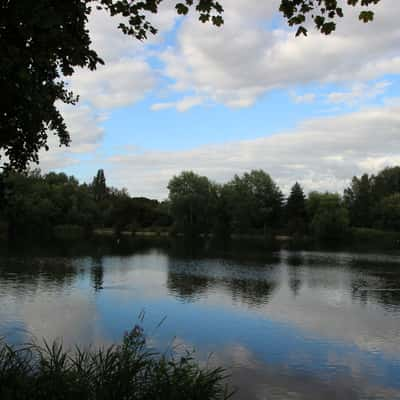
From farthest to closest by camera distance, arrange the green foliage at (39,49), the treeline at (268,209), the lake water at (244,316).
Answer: the treeline at (268,209)
the lake water at (244,316)
the green foliage at (39,49)

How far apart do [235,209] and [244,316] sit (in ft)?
245

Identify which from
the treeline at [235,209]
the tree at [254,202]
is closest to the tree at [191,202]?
the treeline at [235,209]

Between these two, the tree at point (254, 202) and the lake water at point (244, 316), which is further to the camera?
the tree at point (254, 202)

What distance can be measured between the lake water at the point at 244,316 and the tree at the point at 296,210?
5494cm

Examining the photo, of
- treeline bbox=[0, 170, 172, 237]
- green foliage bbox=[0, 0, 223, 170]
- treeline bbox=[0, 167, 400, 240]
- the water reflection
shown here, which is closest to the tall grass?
green foliage bbox=[0, 0, 223, 170]

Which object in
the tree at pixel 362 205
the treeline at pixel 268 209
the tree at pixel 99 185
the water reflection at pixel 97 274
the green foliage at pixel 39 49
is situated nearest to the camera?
the green foliage at pixel 39 49

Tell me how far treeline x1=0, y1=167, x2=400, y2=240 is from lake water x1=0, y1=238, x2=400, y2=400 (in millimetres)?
53419

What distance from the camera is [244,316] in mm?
20984

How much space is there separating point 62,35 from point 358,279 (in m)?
33.1

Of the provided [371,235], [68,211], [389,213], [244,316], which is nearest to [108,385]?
[244,316]

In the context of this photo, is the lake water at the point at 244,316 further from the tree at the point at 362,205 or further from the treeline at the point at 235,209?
the tree at the point at 362,205

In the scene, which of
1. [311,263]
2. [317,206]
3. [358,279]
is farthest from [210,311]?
[317,206]

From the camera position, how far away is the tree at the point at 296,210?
94062 mm

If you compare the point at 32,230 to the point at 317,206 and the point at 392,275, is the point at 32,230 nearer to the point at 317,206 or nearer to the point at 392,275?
the point at 317,206
